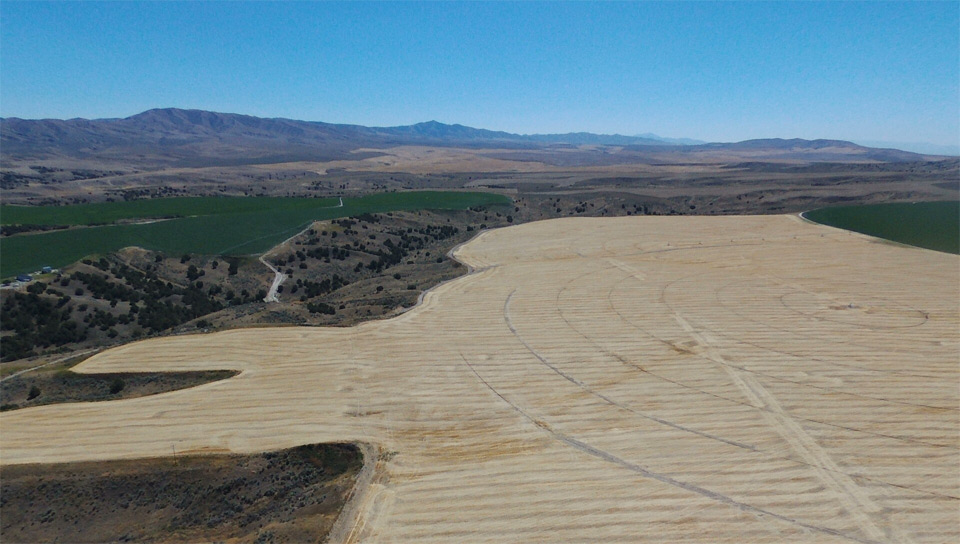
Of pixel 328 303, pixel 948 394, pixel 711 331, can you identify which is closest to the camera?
pixel 948 394

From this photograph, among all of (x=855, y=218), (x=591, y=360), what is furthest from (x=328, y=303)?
(x=855, y=218)

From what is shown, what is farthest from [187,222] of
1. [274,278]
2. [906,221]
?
[906,221]

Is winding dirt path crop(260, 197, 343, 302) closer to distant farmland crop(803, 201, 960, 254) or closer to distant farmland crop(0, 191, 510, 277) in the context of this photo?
distant farmland crop(0, 191, 510, 277)

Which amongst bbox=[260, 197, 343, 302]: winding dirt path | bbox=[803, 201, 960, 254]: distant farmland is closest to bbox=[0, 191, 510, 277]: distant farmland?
bbox=[260, 197, 343, 302]: winding dirt path

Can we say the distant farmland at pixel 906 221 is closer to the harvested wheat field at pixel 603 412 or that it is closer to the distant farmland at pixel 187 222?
the harvested wheat field at pixel 603 412

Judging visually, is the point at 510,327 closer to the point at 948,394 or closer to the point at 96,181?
the point at 948,394

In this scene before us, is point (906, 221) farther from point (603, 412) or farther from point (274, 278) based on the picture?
point (274, 278)
